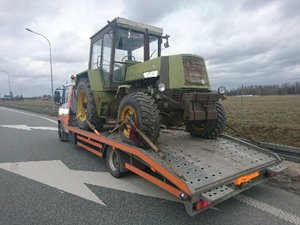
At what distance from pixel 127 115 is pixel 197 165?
190 cm

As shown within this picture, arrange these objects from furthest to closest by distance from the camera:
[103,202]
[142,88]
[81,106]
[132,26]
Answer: [81,106] < [132,26] < [142,88] < [103,202]

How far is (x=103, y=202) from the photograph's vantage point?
4641 mm

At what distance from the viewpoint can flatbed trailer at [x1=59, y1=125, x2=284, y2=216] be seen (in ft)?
12.4

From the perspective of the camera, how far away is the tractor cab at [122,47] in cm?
696

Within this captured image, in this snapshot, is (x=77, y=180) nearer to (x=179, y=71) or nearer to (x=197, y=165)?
(x=197, y=165)

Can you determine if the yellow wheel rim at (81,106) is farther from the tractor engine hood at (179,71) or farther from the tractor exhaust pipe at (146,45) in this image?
the tractor engine hood at (179,71)

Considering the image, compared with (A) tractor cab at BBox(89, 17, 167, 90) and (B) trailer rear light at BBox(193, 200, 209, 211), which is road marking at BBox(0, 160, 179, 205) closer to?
(B) trailer rear light at BBox(193, 200, 209, 211)

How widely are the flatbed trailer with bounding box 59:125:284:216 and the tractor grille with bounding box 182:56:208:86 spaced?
4.09 ft

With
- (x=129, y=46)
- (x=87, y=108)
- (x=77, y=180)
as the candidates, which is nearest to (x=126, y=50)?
(x=129, y=46)

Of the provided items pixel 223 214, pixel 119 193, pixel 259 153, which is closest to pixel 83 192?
pixel 119 193

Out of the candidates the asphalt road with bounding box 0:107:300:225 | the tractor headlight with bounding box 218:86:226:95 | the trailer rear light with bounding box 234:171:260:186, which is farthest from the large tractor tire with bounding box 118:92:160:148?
the tractor headlight with bounding box 218:86:226:95

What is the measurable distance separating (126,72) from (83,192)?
319 cm

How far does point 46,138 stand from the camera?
435 inches

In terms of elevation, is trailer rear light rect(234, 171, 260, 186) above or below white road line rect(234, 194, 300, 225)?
above
